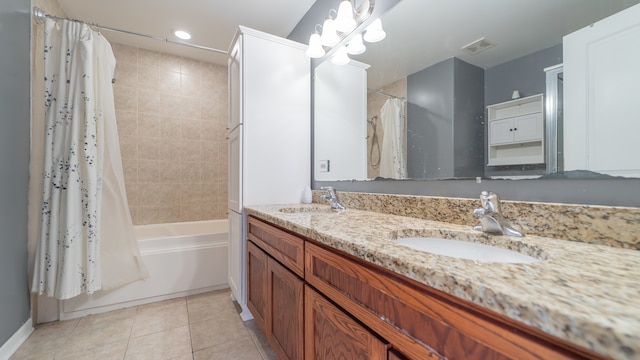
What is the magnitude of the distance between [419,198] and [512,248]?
1.44ft

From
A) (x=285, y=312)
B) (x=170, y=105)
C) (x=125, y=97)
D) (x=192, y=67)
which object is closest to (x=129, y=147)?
(x=125, y=97)

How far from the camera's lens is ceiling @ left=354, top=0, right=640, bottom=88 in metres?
0.77

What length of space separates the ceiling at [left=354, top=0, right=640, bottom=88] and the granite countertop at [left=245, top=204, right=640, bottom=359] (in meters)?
0.64

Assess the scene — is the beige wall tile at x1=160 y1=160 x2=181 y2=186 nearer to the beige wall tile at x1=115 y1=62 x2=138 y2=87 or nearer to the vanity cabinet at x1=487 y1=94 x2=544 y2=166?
the beige wall tile at x1=115 y1=62 x2=138 y2=87

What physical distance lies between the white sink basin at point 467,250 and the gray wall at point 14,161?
2014mm

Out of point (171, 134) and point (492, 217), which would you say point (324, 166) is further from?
point (171, 134)

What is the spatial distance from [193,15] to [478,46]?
225 cm

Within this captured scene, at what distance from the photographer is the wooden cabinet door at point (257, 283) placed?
1353mm

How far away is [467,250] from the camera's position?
81cm

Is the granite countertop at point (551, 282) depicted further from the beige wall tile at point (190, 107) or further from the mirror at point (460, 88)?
the beige wall tile at point (190, 107)

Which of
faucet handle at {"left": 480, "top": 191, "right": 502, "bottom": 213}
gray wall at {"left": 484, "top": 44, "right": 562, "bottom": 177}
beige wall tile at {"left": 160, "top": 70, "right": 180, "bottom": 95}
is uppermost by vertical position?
beige wall tile at {"left": 160, "top": 70, "right": 180, "bottom": 95}

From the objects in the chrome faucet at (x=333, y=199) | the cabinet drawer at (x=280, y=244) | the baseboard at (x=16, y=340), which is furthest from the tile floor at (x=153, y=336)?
the chrome faucet at (x=333, y=199)

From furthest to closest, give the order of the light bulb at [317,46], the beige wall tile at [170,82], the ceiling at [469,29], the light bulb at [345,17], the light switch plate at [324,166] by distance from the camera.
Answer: the beige wall tile at [170,82] < the light switch plate at [324,166] < the light bulb at [317,46] < the light bulb at [345,17] < the ceiling at [469,29]

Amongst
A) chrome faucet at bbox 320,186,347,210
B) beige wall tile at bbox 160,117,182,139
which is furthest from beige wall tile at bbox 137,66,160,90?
chrome faucet at bbox 320,186,347,210
